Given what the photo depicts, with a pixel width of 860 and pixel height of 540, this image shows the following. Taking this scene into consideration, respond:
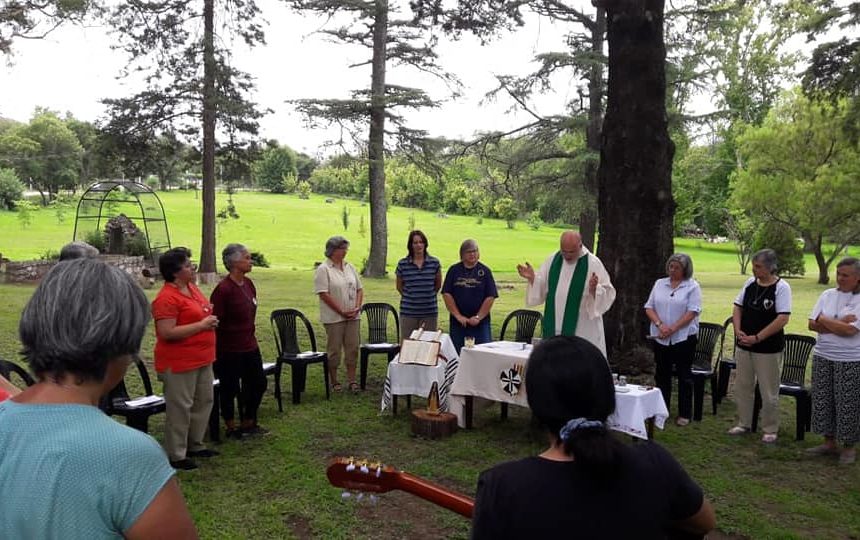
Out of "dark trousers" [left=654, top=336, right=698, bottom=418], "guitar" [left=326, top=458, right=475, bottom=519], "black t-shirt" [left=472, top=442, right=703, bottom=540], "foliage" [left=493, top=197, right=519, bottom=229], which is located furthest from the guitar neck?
"foliage" [left=493, top=197, right=519, bottom=229]

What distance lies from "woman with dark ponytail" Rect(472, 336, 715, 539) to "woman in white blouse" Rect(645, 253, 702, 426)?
5.32m

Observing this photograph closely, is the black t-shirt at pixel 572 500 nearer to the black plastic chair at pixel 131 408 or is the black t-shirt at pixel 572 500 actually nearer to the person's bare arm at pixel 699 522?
the person's bare arm at pixel 699 522

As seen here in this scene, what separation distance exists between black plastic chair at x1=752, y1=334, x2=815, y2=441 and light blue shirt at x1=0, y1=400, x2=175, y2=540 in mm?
6534

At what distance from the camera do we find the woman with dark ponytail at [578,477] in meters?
1.52

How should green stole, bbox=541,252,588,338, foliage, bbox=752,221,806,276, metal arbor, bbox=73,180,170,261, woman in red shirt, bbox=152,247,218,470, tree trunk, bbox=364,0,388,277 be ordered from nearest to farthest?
woman in red shirt, bbox=152,247,218,470
green stole, bbox=541,252,588,338
metal arbor, bbox=73,180,170,261
tree trunk, bbox=364,0,388,277
foliage, bbox=752,221,806,276

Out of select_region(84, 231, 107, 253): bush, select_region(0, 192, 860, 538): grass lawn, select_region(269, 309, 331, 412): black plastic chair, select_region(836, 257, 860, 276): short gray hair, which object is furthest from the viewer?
select_region(84, 231, 107, 253): bush

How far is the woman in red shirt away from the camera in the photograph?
200 inches

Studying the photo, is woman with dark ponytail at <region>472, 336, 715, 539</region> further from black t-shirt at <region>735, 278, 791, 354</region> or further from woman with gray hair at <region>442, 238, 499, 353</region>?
woman with gray hair at <region>442, 238, 499, 353</region>

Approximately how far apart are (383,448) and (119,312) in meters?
4.82

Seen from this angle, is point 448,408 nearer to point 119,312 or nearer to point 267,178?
point 119,312

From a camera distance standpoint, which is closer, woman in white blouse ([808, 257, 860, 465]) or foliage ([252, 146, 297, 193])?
woman in white blouse ([808, 257, 860, 465])

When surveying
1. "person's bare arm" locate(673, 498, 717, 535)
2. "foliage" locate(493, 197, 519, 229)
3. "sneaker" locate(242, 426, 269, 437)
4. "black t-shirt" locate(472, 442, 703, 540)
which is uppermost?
"foliage" locate(493, 197, 519, 229)

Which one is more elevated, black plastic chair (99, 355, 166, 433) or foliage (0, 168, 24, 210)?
foliage (0, 168, 24, 210)

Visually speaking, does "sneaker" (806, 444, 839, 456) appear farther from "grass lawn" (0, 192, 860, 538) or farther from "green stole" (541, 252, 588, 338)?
"green stole" (541, 252, 588, 338)
